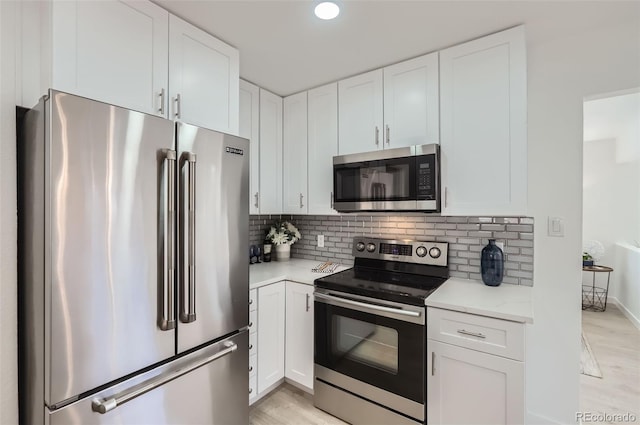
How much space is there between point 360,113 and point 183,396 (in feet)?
6.67

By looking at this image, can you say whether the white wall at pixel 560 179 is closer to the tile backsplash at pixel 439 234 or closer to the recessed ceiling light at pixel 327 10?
the tile backsplash at pixel 439 234

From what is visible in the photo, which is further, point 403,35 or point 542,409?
point 542,409

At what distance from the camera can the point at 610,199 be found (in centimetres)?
445

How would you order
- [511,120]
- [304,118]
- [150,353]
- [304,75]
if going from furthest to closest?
[304,118] → [304,75] → [511,120] → [150,353]

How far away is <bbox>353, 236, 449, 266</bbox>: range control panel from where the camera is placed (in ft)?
7.07

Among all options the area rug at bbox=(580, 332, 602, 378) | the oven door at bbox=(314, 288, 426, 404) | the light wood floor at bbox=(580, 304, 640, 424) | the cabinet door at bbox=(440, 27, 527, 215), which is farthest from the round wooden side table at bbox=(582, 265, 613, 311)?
the oven door at bbox=(314, 288, 426, 404)

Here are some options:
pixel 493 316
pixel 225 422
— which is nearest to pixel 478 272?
pixel 493 316

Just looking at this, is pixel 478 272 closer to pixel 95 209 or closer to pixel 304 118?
pixel 304 118

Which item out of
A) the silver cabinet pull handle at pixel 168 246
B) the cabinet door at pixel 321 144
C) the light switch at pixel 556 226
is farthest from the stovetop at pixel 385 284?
the silver cabinet pull handle at pixel 168 246

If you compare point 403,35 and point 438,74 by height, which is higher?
point 403,35

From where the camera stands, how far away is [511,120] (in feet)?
5.63

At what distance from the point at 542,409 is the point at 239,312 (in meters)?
1.99

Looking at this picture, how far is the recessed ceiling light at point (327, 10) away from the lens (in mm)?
1492

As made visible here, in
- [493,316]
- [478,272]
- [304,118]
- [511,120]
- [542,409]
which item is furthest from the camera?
[304,118]
